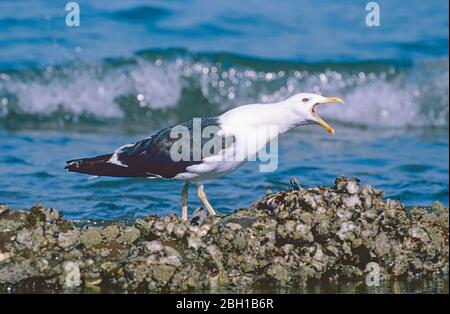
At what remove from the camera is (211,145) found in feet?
25.2

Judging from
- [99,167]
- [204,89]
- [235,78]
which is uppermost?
[235,78]

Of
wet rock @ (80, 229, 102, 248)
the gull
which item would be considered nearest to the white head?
the gull

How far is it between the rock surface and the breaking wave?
7.80m

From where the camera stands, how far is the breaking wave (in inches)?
595

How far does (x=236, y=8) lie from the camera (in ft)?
61.3

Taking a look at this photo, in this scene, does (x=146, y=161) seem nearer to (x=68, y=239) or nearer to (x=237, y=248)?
(x=68, y=239)

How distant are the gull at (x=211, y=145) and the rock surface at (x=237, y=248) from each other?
0.70 metres

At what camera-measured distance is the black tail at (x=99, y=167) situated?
316 inches

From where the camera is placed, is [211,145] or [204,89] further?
[204,89]

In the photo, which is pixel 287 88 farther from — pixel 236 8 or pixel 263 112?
pixel 263 112

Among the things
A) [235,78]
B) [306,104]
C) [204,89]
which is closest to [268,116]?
[306,104]

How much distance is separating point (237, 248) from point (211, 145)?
3.63 ft

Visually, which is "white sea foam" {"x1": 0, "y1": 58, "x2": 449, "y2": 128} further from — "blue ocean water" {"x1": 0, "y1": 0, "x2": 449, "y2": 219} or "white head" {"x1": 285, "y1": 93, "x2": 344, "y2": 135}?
"white head" {"x1": 285, "y1": 93, "x2": 344, "y2": 135}
